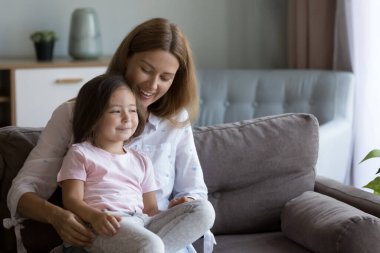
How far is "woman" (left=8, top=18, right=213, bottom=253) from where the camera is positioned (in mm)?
1893

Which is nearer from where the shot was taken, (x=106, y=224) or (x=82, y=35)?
(x=106, y=224)

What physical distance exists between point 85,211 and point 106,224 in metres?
0.08

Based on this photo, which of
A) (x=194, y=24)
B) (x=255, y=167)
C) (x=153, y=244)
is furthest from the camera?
(x=194, y=24)

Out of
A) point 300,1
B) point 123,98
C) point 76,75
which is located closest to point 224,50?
point 300,1

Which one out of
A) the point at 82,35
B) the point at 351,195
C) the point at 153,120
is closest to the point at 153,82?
the point at 153,120

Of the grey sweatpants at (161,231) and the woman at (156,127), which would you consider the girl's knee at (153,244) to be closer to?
the grey sweatpants at (161,231)

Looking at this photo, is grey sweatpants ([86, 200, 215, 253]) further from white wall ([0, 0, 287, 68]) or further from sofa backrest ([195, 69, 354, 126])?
white wall ([0, 0, 287, 68])

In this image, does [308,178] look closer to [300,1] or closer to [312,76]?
[312,76]

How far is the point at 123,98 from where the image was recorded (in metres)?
1.89

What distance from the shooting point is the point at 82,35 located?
376 cm

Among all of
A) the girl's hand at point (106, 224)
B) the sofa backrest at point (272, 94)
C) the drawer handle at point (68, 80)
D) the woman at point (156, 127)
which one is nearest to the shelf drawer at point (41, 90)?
the drawer handle at point (68, 80)

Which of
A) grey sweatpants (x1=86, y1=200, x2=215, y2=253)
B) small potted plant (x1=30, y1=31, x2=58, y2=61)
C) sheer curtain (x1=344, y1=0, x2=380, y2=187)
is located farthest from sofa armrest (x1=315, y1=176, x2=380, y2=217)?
small potted plant (x1=30, y1=31, x2=58, y2=61)

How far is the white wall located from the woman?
2.03 meters

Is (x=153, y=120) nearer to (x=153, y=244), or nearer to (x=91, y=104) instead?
(x=91, y=104)
